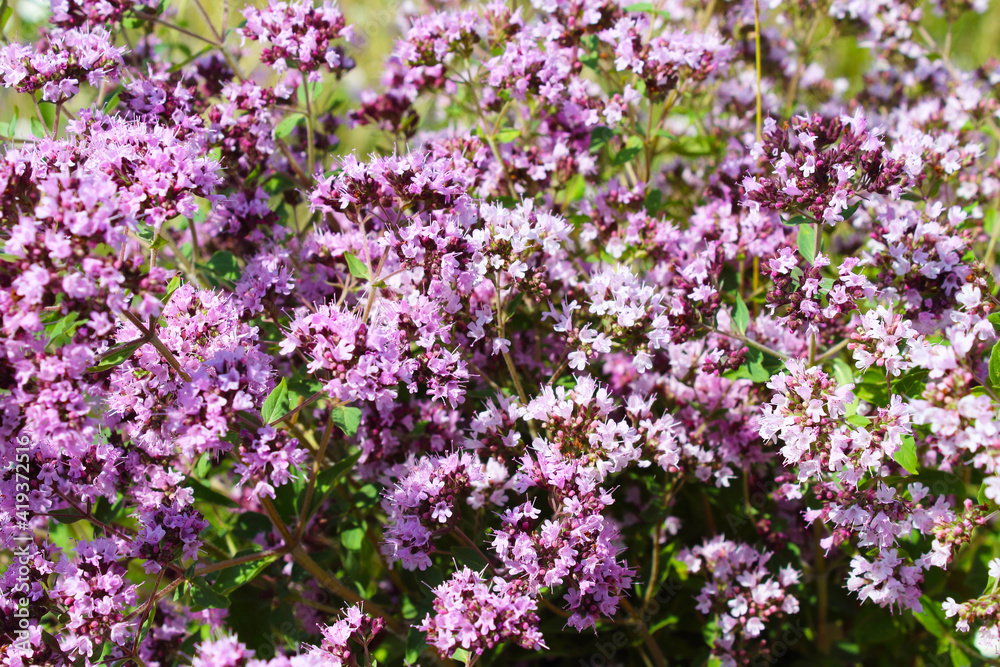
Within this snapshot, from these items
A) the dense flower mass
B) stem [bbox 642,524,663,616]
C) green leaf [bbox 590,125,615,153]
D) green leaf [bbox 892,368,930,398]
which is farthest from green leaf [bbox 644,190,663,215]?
stem [bbox 642,524,663,616]

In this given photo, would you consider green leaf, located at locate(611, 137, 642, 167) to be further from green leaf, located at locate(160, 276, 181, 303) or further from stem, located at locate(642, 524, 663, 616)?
green leaf, located at locate(160, 276, 181, 303)

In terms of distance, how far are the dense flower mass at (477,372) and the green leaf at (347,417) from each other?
0.01 meters

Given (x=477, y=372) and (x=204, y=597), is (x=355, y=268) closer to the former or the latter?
(x=477, y=372)

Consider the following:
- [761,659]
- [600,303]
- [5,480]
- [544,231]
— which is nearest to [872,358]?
[600,303]

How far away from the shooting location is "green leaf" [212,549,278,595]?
260 cm

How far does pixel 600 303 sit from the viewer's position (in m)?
2.75

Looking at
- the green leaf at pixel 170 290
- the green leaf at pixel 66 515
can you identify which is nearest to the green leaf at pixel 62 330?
the green leaf at pixel 170 290

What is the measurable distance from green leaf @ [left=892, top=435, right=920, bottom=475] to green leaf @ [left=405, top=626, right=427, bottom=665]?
66.7 inches

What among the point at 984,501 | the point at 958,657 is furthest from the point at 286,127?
the point at 958,657

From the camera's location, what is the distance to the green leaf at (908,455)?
93.1 inches

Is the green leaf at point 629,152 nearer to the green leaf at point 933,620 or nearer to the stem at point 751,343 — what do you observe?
the stem at point 751,343

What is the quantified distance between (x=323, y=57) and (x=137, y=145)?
3.33 feet

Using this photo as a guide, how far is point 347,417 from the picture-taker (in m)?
2.53

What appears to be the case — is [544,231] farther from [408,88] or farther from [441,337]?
[408,88]
